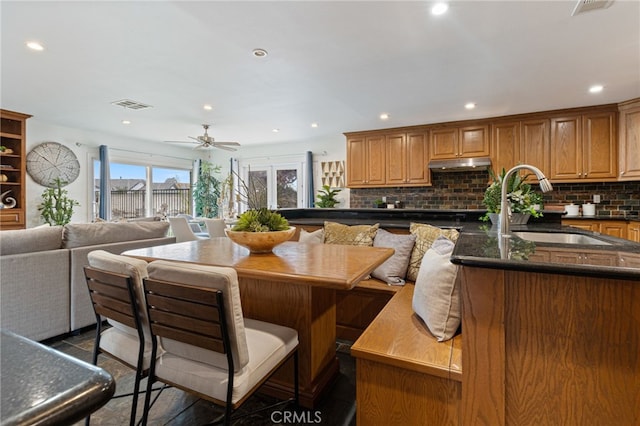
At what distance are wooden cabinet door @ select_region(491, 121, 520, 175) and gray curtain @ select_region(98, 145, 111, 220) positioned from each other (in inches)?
258

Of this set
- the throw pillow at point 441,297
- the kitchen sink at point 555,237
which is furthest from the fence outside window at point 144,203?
the kitchen sink at point 555,237

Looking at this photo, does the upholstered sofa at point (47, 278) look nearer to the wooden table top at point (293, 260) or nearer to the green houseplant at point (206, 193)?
the wooden table top at point (293, 260)

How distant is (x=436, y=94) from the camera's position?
3695mm

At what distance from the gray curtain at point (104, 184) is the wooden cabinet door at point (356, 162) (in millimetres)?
4399

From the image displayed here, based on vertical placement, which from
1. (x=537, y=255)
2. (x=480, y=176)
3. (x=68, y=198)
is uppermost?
(x=480, y=176)

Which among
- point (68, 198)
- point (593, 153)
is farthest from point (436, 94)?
point (68, 198)

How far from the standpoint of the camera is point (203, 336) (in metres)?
1.17

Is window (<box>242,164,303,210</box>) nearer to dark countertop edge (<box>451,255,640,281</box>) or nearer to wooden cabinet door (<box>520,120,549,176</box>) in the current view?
wooden cabinet door (<box>520,120,549,176</box>)

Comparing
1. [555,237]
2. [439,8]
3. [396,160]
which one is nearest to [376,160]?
[396,160]

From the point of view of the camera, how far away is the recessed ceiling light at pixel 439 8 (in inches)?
80.0

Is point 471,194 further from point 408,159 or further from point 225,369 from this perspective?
point 225,369

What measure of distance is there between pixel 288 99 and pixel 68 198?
167 inches

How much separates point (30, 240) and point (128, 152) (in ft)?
14.3

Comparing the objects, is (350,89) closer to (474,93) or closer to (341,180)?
(474,93)
